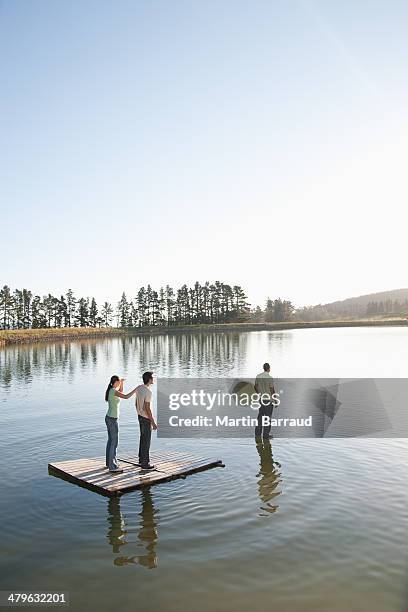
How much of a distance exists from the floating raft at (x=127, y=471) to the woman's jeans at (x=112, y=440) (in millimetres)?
291

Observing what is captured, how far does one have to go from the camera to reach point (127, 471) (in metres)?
15.5

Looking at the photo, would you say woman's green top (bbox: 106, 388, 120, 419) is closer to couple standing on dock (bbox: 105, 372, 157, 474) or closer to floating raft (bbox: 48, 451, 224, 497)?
couple standing on dock (bbox: 105, 372, 157, 474)

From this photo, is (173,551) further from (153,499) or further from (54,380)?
(54,380)

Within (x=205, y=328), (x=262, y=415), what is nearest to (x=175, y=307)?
(x=205, y=328)

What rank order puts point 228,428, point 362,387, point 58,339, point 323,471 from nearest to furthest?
1. point 323,471
2. point 228,428
3. point 362,387
4. point 58,339

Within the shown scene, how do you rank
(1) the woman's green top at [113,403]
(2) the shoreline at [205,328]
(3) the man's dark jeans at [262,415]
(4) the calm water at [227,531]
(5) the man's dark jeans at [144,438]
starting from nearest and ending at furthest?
(4) the calm water at [227,531], (1) the woman's green top at [113,403], (5) the man's dark jeans at [144,438], (3) the man's dark jeans at [262,415], (2) the shoreline at [205,328]

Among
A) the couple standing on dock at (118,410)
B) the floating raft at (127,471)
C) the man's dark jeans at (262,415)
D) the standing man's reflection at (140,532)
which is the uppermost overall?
the couple standing on dock at (118,410)

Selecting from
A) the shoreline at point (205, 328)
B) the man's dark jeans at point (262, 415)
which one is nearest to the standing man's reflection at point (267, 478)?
the man's dark jeans at point (262, 415)

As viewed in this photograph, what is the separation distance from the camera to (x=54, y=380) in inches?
1753

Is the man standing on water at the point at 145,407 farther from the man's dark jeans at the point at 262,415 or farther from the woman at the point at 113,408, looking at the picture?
the man's dark jeans at the point at 262,415

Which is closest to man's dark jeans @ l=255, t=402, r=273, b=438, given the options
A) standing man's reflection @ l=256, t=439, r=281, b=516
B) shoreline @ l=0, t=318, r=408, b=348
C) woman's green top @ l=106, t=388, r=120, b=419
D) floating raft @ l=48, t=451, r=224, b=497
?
standing man's reflection @ l=256, t=439, r=281, b=516

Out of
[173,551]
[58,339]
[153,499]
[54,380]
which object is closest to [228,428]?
[153,499]

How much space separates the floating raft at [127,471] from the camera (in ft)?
46.4

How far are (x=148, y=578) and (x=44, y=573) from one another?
200 cm
